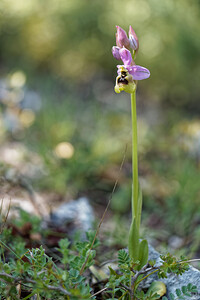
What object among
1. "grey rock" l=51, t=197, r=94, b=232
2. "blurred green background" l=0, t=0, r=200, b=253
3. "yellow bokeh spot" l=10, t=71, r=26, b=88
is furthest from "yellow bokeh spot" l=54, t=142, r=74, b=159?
"yellow bokeh spot" l=10, t=71, r=26, b=88

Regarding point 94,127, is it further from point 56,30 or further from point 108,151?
point 56,30

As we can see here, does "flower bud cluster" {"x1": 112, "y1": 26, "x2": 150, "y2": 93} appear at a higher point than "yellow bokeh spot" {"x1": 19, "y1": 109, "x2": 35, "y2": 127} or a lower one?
lower

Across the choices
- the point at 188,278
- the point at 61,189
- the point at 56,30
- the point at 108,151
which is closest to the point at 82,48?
the point at 56,30

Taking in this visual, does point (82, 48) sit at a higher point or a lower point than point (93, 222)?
higher

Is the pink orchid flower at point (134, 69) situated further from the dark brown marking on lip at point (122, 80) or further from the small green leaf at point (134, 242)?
the small green leaf at point (134, 242)

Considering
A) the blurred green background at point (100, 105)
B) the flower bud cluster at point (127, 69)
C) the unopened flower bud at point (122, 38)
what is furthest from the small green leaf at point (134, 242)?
the blurred green background at point (100, 105)

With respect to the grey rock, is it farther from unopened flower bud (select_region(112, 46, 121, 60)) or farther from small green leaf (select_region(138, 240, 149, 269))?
unopened flower bud (select_region(112, 46, 121, 60))

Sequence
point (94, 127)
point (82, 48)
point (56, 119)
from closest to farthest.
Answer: point (56, 119), point (94, 127), point (82, 48)
